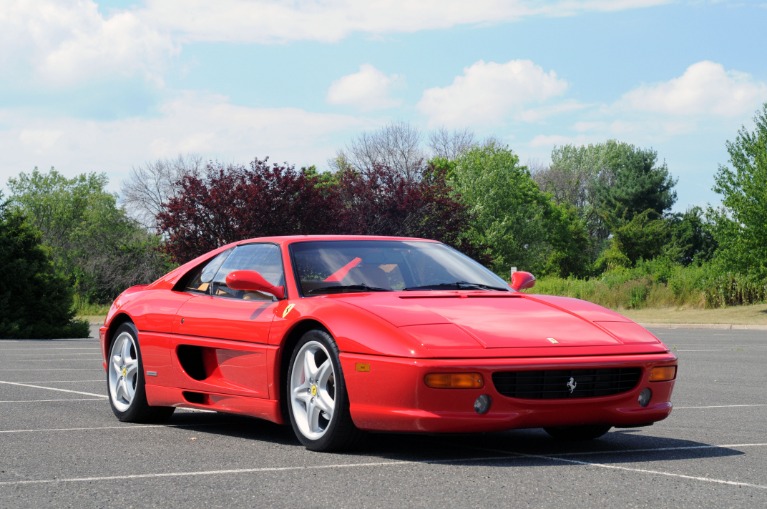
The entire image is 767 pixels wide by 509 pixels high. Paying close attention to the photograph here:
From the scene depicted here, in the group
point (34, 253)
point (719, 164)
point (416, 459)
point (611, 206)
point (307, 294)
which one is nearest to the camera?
point (416, 459)

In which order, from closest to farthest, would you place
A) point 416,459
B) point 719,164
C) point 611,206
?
point 416,459
point 719,164
point 611,206

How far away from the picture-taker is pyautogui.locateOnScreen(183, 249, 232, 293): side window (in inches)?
324

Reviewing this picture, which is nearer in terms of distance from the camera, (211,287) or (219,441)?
(219,441)

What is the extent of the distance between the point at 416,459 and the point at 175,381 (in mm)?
2289

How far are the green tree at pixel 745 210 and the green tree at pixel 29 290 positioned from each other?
23892 millimetres

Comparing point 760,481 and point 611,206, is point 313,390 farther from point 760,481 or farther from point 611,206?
point 611,206

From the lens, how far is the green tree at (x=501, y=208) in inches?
2958

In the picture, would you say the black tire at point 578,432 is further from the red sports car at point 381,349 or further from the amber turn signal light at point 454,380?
the amber turn signal light at point 454,380

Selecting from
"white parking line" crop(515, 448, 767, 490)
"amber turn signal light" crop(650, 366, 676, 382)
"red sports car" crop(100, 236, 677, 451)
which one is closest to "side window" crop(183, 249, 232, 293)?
"red sports car" crop(100, 236, 677, 451)

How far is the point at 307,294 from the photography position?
7.17m

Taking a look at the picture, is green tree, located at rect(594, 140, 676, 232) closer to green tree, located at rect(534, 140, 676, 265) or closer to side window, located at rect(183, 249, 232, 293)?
green tree, located at rect(534, 140, 676, 265)

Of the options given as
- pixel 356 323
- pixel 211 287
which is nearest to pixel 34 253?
pixel 211 287

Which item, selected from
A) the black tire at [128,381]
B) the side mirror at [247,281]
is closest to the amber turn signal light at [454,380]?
the side mirror at [247,281]

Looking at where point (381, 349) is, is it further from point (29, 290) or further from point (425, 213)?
point (425, 213)
